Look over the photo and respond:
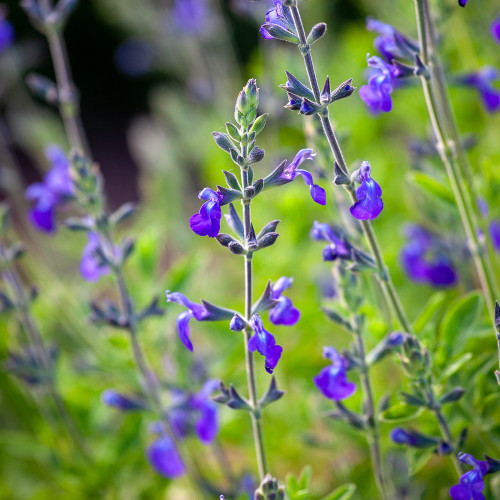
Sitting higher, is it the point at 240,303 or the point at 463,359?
the point at 240,303

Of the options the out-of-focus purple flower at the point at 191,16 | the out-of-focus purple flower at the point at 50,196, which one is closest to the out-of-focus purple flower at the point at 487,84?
the out-of-focus purple flower at the point at 50,196

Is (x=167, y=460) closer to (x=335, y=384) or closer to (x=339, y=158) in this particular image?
(x=335, y=384)

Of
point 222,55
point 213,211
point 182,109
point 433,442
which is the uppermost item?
point 222,55

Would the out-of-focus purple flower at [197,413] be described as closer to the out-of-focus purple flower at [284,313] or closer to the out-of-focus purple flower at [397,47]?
the out-of-focus purple flower at [284,313]

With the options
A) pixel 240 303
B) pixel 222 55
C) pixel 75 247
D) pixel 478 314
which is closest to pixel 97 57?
pixel 222 55

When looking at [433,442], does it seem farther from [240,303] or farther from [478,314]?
[240,303]

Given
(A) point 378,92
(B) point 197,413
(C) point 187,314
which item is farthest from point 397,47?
(B) point 197,413
